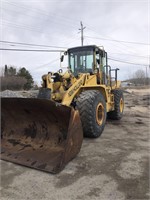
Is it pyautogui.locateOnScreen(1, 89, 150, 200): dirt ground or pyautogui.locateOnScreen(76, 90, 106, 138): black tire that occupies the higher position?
pyautogui.locateOnScreen(76, 90, 106, 138): black tire

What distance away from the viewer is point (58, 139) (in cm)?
398

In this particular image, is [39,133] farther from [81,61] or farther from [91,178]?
[81,61]

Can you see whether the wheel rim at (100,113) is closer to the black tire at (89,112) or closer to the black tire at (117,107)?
the black tire at (89,112)

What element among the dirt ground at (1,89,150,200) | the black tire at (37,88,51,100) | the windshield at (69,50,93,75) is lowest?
the dirt ground at (1,89,150,200)

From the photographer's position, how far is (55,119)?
4.01m

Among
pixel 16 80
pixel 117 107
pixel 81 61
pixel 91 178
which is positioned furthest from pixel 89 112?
pixel 16 80

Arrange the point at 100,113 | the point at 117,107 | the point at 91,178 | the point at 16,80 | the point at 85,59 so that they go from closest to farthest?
the point at 91,178
the point at 100,113
the point at 85,59
the point at 117,107
the point at 16,80

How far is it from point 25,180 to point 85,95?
2.51m

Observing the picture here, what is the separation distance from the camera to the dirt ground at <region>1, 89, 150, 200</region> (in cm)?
278

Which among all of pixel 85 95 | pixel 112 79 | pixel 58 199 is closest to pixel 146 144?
pixel 85 95

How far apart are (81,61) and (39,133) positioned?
290cm

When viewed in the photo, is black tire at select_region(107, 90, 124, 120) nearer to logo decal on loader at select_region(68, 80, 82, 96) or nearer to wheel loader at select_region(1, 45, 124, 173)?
wheel loader at select_region(1, 45, 124, 173)

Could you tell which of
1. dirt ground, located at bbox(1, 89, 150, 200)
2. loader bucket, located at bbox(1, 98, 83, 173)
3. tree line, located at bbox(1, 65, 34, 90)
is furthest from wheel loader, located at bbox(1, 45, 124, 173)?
tree line, located at bbox(1, 65, 34, 90)

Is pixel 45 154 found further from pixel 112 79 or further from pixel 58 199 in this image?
pixel 112 79
